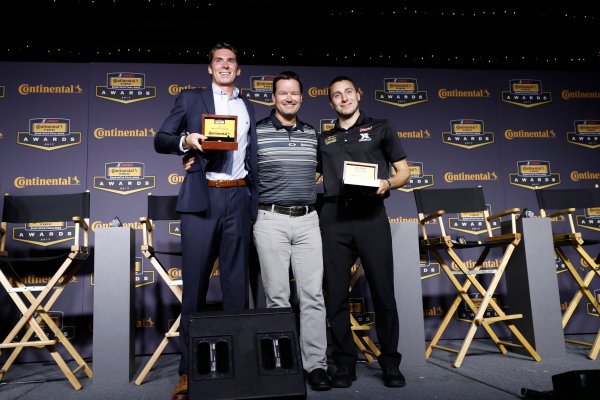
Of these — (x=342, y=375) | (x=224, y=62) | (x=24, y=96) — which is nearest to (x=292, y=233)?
(x=342, y=375)

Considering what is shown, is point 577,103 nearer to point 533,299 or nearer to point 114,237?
point 533,299

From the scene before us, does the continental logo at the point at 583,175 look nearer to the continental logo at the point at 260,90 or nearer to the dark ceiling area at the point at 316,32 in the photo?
the dark ceiling area at the point at 316,32

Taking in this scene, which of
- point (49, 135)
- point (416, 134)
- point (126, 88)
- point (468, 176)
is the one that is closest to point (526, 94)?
point (468, 176)

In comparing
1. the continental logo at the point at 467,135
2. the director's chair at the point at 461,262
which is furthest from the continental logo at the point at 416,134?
the director's chair at the point at 461,262

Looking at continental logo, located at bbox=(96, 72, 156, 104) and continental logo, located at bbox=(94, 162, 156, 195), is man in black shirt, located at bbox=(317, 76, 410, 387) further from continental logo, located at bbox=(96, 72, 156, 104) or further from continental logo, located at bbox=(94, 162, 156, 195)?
continental logo, located at bbox=(96, 72, 156, 104)

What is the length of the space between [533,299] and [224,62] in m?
2.72

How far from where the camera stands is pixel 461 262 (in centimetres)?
306

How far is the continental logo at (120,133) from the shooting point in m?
3.88

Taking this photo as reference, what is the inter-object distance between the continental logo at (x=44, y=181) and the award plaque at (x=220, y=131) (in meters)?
2.33

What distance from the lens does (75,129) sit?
3.87 metres

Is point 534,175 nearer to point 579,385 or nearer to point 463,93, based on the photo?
point 463,93

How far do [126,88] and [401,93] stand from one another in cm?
267

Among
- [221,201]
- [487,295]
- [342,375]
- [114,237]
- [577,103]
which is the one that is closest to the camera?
[221,201]

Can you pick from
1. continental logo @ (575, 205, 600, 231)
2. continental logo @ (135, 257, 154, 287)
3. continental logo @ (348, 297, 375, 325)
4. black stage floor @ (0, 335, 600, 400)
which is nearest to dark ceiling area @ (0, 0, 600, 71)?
continental logo @ (575, 205, 600, 231)
